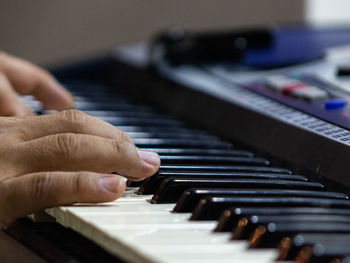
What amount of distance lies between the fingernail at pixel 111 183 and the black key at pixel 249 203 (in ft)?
0.32

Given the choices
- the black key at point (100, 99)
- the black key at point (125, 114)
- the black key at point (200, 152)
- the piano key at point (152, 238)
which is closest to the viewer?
the piano key at point (152, 238)

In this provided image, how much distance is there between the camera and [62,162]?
78 cm

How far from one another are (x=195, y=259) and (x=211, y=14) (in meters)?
2.17

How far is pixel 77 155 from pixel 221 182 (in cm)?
18

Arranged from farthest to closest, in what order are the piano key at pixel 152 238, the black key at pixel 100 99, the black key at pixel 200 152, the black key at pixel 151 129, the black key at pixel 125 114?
the black key at pixel 100 99 → the black key at pixel 125 114 → the black key at pixel 151 129 → the black key at pixel 200 152 → the piano key at pixel 152 238

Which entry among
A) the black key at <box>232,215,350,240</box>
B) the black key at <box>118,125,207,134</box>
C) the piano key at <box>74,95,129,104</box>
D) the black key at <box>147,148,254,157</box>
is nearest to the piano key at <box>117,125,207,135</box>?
the black key at <box>118,125,207,134</box>

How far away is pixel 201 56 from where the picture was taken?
1400mm

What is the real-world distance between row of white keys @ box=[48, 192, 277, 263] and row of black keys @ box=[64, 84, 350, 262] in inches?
0.7

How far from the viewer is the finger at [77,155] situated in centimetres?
78

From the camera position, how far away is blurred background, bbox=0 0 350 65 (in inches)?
94.5

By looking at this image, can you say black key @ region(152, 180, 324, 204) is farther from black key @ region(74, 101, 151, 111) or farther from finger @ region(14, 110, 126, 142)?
black key @ region(74, 101, 151, 111)

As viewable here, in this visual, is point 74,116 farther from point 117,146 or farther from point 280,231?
point 280,231

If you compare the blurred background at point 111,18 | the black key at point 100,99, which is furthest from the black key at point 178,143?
the blurred background at point 111,18

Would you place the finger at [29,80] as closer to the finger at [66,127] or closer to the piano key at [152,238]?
the finger at [66,127]
